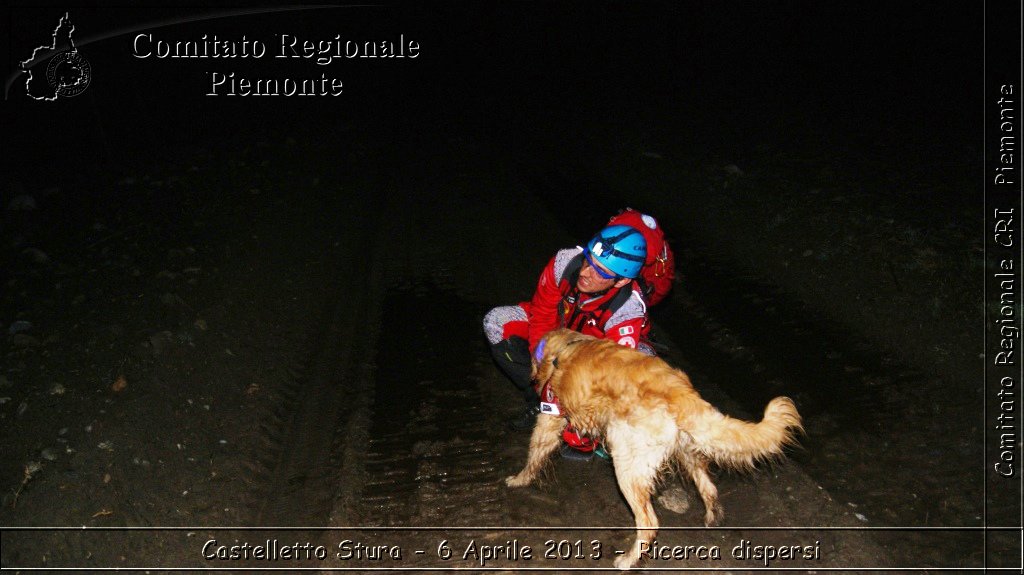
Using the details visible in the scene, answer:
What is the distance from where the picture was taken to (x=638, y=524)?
389cm

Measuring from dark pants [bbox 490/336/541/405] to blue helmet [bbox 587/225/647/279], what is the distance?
104 centimetres

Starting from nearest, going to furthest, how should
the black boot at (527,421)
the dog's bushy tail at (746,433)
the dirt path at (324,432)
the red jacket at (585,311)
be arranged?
the dog's bushy tail at (746,433), the dirt path at (324,432), the red jacket at (585,311), the black boot at (527,421)

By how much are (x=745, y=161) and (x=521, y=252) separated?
5.20 metres

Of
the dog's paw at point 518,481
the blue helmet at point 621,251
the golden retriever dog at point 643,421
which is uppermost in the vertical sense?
the blue helmet at point 621,251

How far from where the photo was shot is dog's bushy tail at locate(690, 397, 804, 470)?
334 cm

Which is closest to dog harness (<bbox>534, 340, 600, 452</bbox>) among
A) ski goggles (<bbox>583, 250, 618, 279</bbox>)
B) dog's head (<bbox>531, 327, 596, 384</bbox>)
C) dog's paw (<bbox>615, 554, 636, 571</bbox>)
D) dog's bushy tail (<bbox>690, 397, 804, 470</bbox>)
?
dog's head (<bbox>531, 327, 596, 384</bbox>)

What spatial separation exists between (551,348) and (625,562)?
1.43 metres

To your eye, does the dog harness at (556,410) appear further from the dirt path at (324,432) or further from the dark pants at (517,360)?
the dark pants at (517,360)

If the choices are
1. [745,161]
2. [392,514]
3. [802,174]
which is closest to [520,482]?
[392,514]

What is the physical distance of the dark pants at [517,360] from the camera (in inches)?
203

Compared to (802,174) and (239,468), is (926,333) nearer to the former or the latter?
(802,174)

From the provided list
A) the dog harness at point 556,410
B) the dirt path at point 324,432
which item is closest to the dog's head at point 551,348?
the dog harness at point 556,410

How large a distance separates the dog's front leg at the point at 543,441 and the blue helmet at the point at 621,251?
1.12 m

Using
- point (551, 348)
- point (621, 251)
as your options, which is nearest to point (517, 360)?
point (551, 348)
